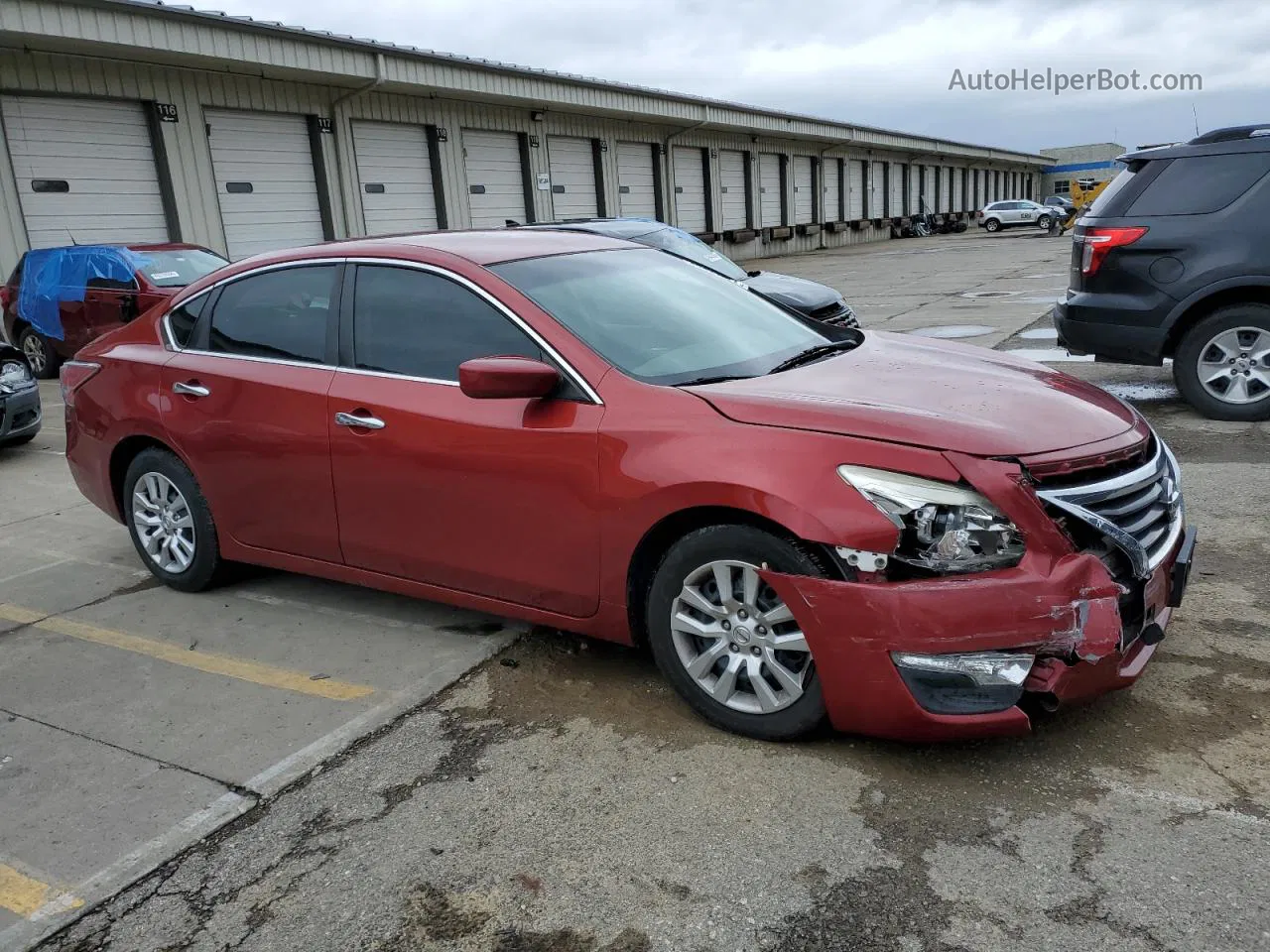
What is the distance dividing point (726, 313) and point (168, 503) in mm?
2797

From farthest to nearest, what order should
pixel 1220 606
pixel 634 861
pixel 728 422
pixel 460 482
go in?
pixel 1220 606 → pixel 460 482 → pixel 728 422 → pixel 634 861

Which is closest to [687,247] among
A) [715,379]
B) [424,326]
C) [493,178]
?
[424,326]

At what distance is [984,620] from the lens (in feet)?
9.03

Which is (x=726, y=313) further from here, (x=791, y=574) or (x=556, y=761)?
(x=556, y=761)

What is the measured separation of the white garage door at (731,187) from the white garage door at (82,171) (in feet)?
65.5

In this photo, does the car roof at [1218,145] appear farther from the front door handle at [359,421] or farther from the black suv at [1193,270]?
the front door handle at [359,421]

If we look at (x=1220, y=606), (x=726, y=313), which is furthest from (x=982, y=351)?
(x=1220, y=606)

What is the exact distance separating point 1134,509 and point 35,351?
13.2 m

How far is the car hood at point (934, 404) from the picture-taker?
9.70 feet

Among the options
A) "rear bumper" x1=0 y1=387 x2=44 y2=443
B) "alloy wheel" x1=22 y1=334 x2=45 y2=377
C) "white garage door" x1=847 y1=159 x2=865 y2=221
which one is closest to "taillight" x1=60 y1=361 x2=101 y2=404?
"rear bumper" x1=0 y1=387 x2=44 y2=443

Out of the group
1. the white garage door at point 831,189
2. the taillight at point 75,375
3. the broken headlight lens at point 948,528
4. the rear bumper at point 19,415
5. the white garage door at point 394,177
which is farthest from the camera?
the white garage door at point 831,189

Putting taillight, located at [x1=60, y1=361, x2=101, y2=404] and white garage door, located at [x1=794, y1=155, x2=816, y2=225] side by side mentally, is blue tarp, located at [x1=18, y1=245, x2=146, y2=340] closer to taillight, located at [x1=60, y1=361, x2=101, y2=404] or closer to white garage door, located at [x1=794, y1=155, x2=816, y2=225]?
taillight, located at [x1=60, y1=361, x2=101, y2=404]

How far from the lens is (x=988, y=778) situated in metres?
2.96

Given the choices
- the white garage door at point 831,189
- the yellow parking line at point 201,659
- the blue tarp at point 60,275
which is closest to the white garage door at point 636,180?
the white garage door at point 831,189
